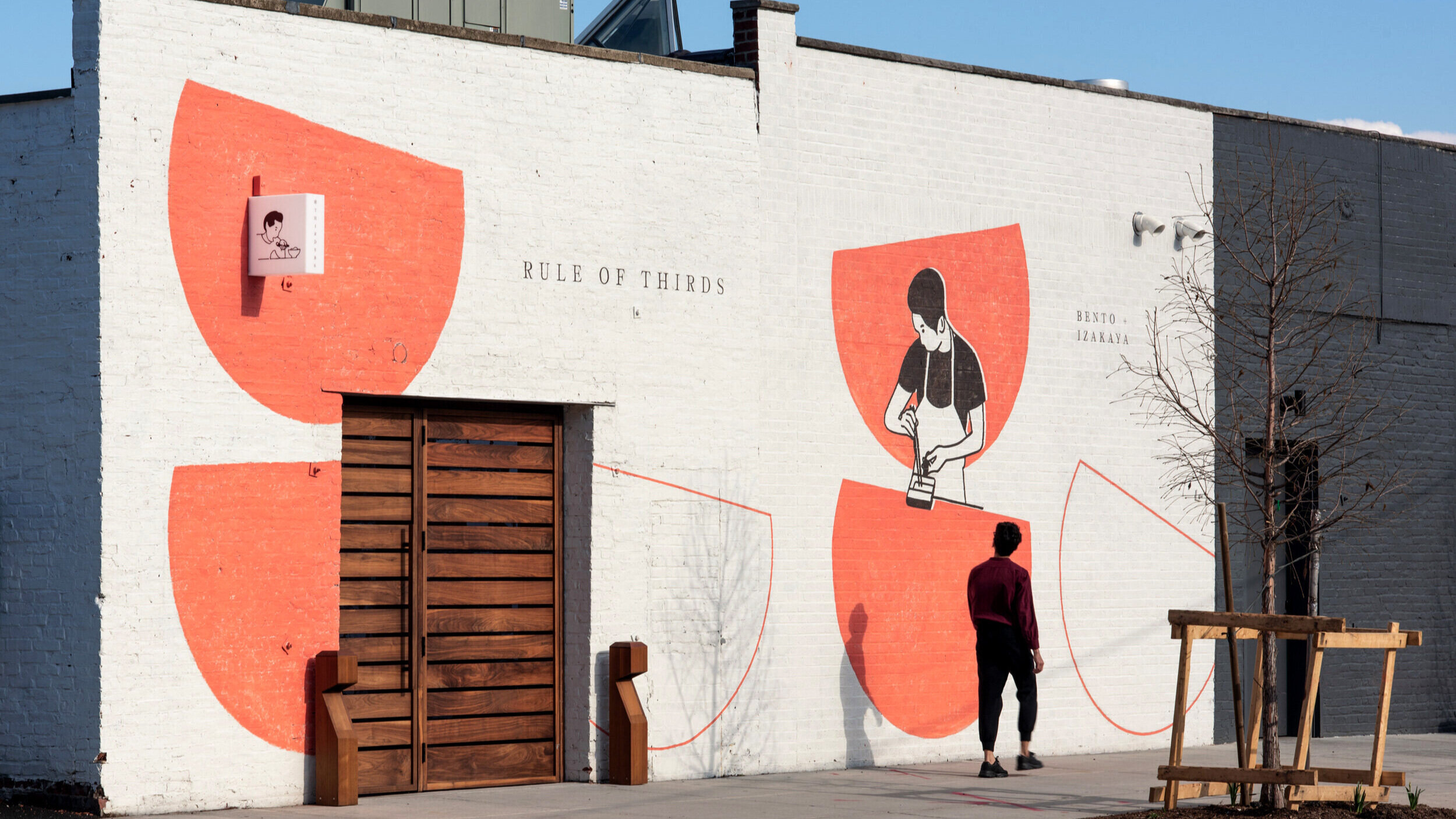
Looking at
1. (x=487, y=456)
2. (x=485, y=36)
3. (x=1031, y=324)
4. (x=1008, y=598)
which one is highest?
(x=485, y=36)

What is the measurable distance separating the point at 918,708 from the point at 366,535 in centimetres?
472

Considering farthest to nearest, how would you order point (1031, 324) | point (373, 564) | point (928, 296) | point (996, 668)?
1. point (1031, 324)
2. point (928, 296)
3. point (996, 668)
4. point (373, 564)

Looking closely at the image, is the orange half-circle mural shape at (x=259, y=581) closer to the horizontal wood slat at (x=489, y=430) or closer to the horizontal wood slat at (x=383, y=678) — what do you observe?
the horizontal wood slat at (x=383, y=678)

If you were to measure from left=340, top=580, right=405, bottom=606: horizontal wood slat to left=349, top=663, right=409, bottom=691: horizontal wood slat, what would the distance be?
401 mm

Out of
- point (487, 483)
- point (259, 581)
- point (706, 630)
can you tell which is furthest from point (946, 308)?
point (259, 581)

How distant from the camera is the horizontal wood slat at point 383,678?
35.6 ft

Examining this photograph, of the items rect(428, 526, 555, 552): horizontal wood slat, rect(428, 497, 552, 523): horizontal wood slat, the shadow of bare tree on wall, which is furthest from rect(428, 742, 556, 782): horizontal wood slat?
rect(428, 497, 552, 523): horizontal wood slat

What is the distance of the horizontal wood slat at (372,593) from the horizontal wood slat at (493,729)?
2.77 ft

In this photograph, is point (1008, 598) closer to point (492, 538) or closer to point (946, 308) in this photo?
point (946, 308)

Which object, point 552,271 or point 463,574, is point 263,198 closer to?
point 552,271

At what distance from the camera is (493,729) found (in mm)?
11430

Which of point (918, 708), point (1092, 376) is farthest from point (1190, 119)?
point (918, 708)

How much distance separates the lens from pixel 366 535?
10.9 metres

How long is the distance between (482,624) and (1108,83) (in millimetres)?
7616
